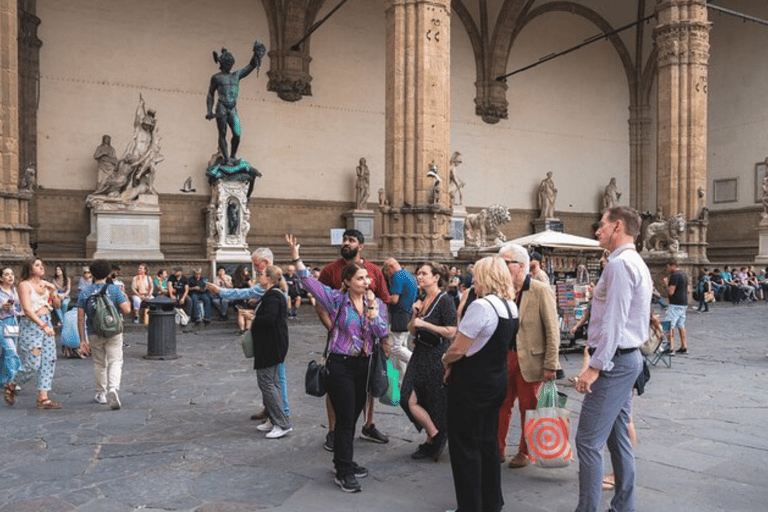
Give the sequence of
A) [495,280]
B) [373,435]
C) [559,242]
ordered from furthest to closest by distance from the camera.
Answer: [559,242], [373,435], [495,280]

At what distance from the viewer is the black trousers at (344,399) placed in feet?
14.5

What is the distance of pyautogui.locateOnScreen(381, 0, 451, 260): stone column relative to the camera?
15234mm

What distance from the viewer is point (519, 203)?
88.4 ft

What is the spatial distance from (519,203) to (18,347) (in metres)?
21.9

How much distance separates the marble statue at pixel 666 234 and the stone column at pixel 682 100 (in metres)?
0.50

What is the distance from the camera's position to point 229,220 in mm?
14953

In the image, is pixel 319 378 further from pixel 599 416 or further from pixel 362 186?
pixel 362 186

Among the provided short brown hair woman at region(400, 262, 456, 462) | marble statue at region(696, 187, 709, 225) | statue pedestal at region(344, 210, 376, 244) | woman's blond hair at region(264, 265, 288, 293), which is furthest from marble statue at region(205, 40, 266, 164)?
marble statue at region(696, 187, 709, 225)

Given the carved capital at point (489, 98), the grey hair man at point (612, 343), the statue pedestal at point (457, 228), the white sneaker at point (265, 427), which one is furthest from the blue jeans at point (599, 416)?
the carved capital at point (489, 98)

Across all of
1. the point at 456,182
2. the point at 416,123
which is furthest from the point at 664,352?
the point at 456,182

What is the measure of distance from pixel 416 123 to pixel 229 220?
427 cm

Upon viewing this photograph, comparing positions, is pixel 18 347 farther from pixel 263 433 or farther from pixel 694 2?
pixel 694 2

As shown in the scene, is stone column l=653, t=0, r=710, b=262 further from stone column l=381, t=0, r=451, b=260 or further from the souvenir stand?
stone column l=381, t=0, r=451, b=260

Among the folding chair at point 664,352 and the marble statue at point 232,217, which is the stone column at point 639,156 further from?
the folding chair at point 664,352
